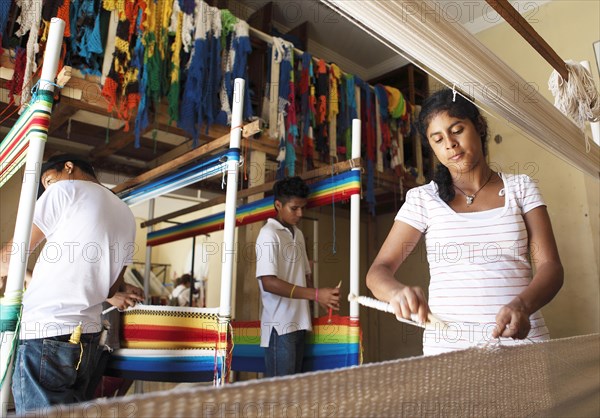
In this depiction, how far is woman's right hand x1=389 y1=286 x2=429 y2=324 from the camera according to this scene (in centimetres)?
81

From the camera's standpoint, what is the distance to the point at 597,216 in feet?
10.3

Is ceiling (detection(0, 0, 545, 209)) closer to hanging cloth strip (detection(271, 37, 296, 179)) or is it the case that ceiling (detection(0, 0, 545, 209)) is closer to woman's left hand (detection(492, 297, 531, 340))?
hanging cloth strip (detection(271, 37, 296, 179))

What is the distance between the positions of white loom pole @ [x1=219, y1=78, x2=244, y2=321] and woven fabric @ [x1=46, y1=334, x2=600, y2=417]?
3.43 ft

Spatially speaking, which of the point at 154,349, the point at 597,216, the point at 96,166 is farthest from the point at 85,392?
the point at 597,216

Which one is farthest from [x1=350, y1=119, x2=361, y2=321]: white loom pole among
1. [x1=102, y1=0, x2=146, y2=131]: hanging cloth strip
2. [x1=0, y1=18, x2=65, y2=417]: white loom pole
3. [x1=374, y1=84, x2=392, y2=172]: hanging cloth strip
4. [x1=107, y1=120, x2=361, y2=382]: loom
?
[x1=374, y1=84, x2=392, y2=172]: hanging cloth strip

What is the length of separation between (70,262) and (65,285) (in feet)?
0.24

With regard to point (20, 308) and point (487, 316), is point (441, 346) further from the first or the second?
point (20, 308)

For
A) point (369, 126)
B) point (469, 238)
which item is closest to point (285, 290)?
point (469, 238)

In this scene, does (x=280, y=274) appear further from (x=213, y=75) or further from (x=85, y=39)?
(x=85, y=39)

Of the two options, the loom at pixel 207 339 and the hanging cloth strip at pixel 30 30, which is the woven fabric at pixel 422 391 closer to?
the loom at pixel 207 339

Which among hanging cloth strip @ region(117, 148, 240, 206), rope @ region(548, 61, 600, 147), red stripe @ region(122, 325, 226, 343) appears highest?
rope @ region(548, 61, 600, 147)

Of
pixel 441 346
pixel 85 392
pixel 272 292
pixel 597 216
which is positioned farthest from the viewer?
pixel 597 216

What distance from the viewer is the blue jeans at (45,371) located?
1333mm

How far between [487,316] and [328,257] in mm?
4430
